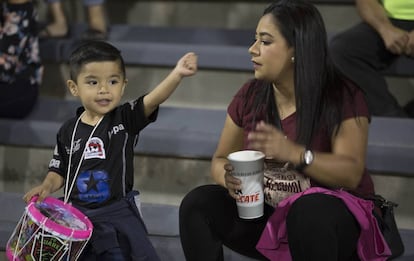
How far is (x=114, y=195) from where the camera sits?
74.0 inches

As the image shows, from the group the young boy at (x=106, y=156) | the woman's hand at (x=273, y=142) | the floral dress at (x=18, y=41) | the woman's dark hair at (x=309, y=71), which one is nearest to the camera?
the woman's hand at (x=273, y=142)

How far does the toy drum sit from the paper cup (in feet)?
1.18

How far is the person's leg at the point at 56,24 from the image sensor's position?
293 centimetres

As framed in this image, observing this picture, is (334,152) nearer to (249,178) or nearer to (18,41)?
(249,178)

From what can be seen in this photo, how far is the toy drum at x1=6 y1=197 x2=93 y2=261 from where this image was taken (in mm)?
1695

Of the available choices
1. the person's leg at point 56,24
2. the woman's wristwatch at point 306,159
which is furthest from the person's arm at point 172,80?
the person's leg at point 56,24

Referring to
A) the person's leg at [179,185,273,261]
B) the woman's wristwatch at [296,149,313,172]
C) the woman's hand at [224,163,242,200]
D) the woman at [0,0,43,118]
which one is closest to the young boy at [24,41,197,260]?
the person's leg at [179,185,273,261]

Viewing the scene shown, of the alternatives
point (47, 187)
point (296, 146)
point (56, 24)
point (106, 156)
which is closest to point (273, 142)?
point (296, 146)

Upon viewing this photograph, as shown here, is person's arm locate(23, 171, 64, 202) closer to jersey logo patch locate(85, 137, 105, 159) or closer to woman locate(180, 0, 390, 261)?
jersey logo patch locate(85, 137, 105, 159)

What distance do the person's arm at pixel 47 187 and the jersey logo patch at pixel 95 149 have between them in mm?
107

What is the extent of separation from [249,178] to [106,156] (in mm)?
397

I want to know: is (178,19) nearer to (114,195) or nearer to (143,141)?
(143,141)

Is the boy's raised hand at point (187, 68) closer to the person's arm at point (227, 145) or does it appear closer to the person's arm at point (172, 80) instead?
the person's arm at point (172, 80)

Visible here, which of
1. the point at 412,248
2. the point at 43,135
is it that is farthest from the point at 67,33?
the point at 412,248
